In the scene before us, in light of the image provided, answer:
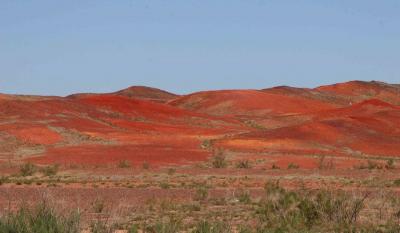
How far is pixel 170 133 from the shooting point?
71.2 m

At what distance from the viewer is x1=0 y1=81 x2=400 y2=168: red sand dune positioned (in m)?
47.5

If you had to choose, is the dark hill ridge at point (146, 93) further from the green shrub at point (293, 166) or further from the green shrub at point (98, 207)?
the green shrub at point (98, 207)

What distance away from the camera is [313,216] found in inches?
640

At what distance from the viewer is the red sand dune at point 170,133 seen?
156ft

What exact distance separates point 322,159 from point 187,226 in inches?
1073

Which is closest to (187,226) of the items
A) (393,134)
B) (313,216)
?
(313,216)

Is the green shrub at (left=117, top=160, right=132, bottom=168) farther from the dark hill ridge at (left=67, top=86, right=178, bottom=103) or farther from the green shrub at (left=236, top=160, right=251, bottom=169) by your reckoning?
the dark hill ridge at (left=67, top=86, right=178, bottom=103)

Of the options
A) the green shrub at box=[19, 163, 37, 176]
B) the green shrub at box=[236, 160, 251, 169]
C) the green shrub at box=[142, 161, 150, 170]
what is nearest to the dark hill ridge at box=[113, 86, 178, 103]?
the green shrub at box=[236, 160, 251, 169]

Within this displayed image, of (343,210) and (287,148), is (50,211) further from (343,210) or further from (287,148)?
(287,148)

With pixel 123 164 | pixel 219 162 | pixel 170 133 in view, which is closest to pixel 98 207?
pixel 123 164

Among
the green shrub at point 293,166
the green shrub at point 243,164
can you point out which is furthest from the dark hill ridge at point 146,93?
the green shrub at point 293,166

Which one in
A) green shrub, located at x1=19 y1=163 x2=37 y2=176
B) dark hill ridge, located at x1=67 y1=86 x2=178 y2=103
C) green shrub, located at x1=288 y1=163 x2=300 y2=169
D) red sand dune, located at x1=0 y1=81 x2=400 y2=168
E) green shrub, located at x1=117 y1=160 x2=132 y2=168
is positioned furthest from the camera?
dark hill ridge, located at x1=67 y1=86 x2=178 y2=103

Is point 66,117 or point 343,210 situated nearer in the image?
point 343,210

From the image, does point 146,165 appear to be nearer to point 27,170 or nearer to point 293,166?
point 27,170
